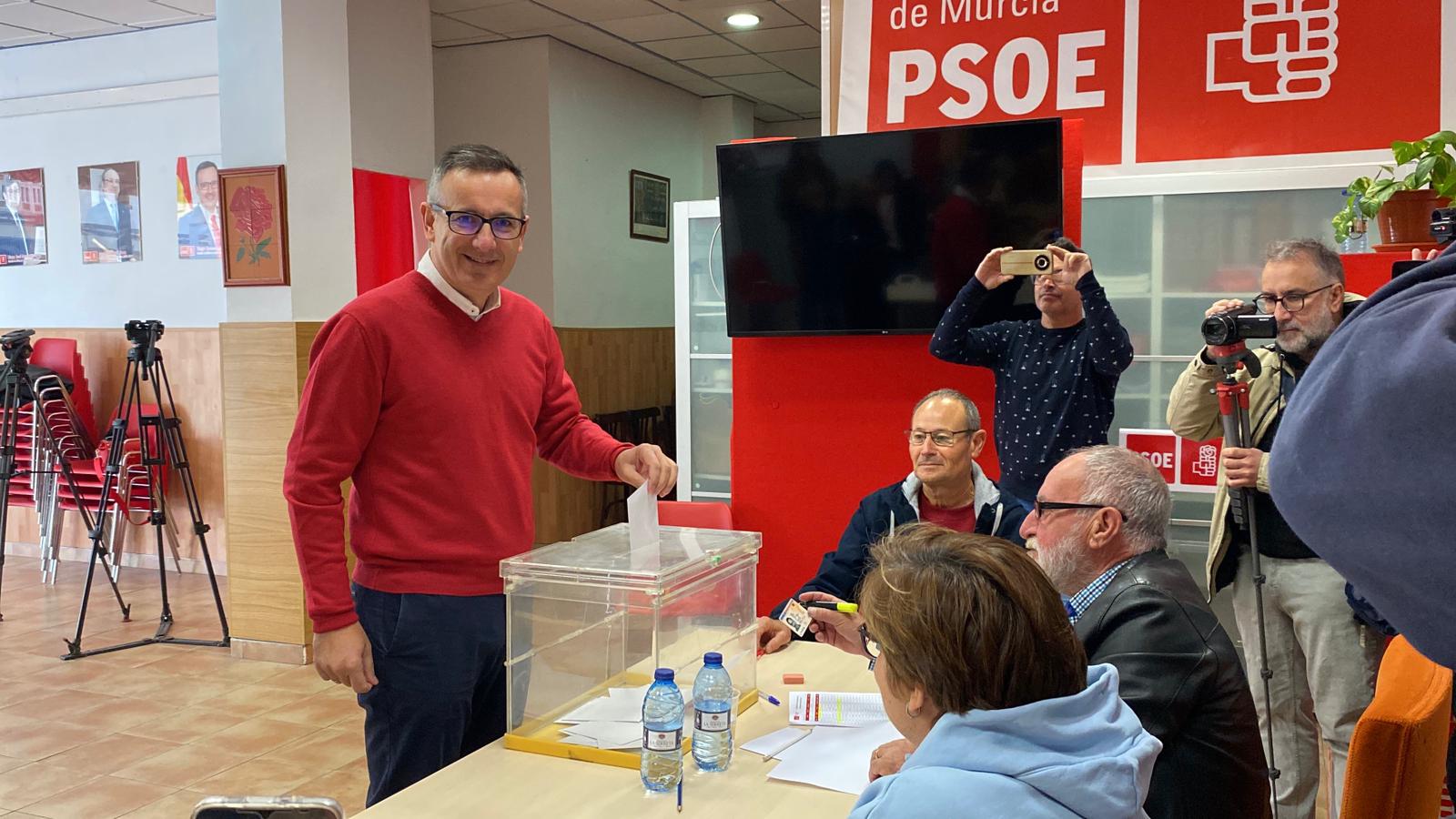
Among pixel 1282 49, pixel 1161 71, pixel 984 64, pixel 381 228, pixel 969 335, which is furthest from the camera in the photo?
pixel 381 228

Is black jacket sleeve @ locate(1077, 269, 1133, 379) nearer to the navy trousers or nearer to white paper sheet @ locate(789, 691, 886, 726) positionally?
white paper sheet @ locate(789, 691, 886, 726)

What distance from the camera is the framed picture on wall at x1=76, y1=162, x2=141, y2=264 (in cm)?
711

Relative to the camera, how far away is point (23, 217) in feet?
24.8

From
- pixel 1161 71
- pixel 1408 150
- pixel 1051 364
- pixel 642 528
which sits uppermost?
pixel 1161 71

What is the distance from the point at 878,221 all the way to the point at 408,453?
2.07m

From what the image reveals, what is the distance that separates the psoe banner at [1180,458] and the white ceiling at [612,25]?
3.56m

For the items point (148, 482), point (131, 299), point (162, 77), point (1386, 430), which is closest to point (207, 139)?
point (162, 77)

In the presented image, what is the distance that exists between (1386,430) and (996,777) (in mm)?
599

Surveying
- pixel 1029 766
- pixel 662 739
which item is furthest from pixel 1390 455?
pixel 662 739

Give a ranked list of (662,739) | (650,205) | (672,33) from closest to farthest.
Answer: (662,739), (672,33), (650,205)

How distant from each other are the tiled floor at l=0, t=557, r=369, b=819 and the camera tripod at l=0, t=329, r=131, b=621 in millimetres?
463

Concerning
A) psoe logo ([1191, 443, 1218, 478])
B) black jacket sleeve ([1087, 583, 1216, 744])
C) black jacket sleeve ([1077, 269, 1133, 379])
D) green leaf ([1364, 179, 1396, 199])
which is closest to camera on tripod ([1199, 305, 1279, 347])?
black jacket sleeve ([1077, 269, 1133, 379])

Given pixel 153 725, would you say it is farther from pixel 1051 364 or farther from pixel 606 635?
pixel 1051 364

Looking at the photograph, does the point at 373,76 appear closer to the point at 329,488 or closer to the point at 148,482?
the point at 148,482
